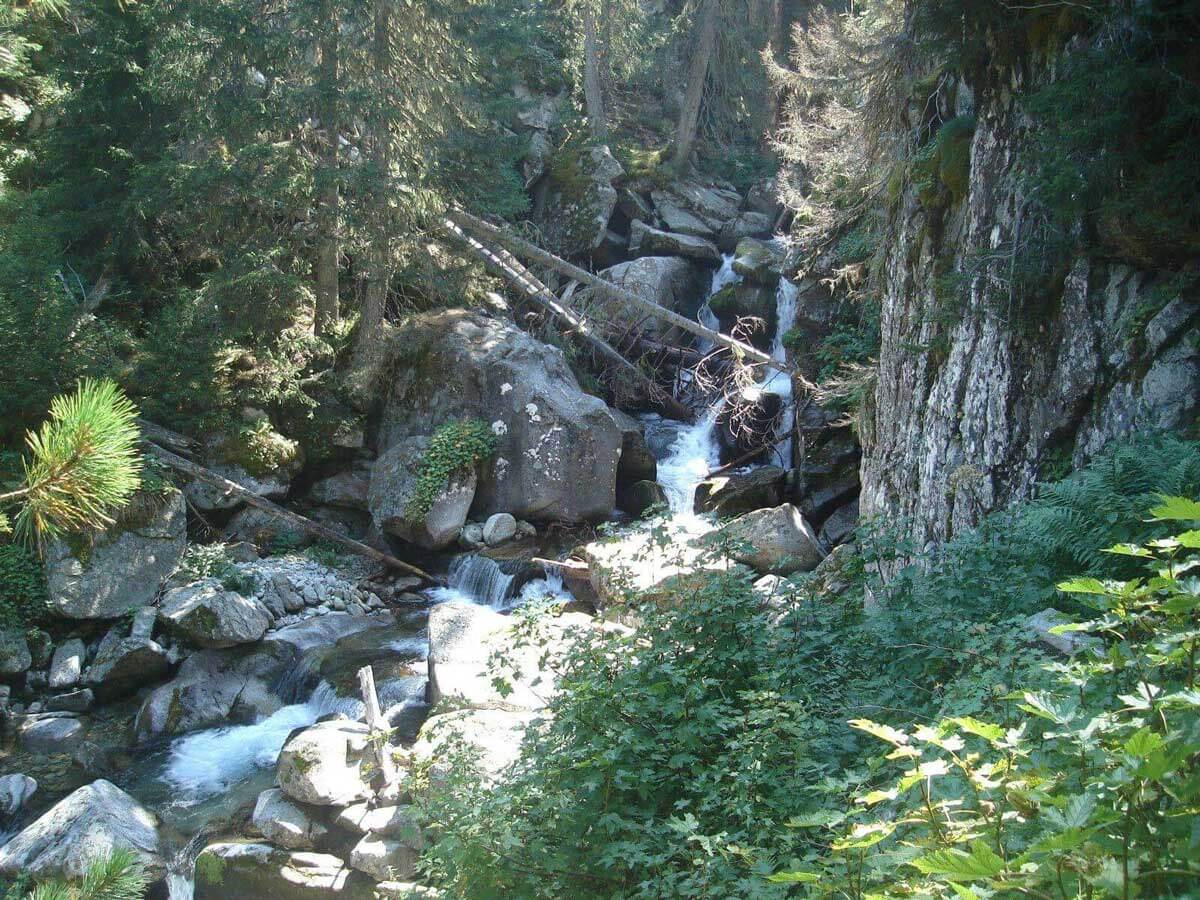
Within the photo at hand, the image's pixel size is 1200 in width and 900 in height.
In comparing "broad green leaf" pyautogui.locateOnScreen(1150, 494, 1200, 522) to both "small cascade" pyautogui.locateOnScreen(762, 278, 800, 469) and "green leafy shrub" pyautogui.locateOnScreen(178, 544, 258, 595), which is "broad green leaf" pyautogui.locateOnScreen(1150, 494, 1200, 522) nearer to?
"green leafy shrub" pyautogui.locateOnScreen(178, 544, 258, 595)

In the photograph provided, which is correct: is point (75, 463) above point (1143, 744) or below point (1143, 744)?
above

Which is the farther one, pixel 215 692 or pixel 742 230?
pixel 742 230

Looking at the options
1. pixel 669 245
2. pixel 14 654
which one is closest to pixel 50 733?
pixel 14 654

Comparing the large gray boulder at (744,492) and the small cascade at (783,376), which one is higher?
the small cascade at (783,376)

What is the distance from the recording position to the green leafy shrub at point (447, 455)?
12.2m

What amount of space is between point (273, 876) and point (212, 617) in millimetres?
4082

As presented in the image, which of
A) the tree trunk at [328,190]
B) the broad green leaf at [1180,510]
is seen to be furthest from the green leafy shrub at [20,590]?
the broad green leaf at [1180,510]

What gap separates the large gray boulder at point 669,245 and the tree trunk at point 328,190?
7.14 metres

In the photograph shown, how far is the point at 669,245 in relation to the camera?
17859mm

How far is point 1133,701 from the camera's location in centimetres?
167

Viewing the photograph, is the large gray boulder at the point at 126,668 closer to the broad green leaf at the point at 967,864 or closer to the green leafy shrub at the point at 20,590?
the green leafy shrub at the point at 20,590

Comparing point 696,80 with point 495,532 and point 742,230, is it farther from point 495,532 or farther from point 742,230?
point 495,532

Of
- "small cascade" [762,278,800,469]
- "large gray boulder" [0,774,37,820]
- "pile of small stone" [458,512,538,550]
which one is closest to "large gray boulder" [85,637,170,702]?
"large gray boulder" [0,774,37,820]

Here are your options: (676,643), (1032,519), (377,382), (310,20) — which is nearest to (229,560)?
(377,382)
